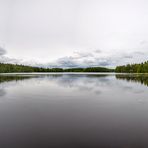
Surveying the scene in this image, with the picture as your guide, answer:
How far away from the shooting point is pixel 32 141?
493 cm

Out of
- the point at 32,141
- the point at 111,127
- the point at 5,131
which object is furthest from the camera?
the point at 111,127

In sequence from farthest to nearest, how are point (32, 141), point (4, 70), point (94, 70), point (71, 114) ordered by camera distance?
point (94, 70) < point (4, 70) < point (71, 114) < point (32, 141)

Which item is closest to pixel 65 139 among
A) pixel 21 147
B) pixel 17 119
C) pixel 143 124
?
pixel 21 147

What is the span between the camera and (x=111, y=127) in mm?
6117

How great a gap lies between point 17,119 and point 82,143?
3991mm

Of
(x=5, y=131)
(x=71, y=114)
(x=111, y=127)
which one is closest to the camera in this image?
(x=5, y=131)

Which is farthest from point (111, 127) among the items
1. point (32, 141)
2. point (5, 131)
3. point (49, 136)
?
point (5, 131)

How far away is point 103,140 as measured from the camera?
502 centimetres

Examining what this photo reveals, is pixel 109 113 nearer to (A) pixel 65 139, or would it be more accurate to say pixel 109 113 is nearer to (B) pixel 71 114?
(B) pixel 71 114

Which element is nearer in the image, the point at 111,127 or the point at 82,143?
the point at 82,143

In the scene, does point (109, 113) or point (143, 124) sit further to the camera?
point (109, 113)

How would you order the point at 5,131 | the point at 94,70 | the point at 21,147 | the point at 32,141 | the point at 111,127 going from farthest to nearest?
the point at 94,70 < the point at 111,127 < the point at 5,131 < the point at 32,141 < the point at 21,147

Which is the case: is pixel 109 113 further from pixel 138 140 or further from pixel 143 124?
pixel 138 140

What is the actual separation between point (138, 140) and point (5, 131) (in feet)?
17.4
